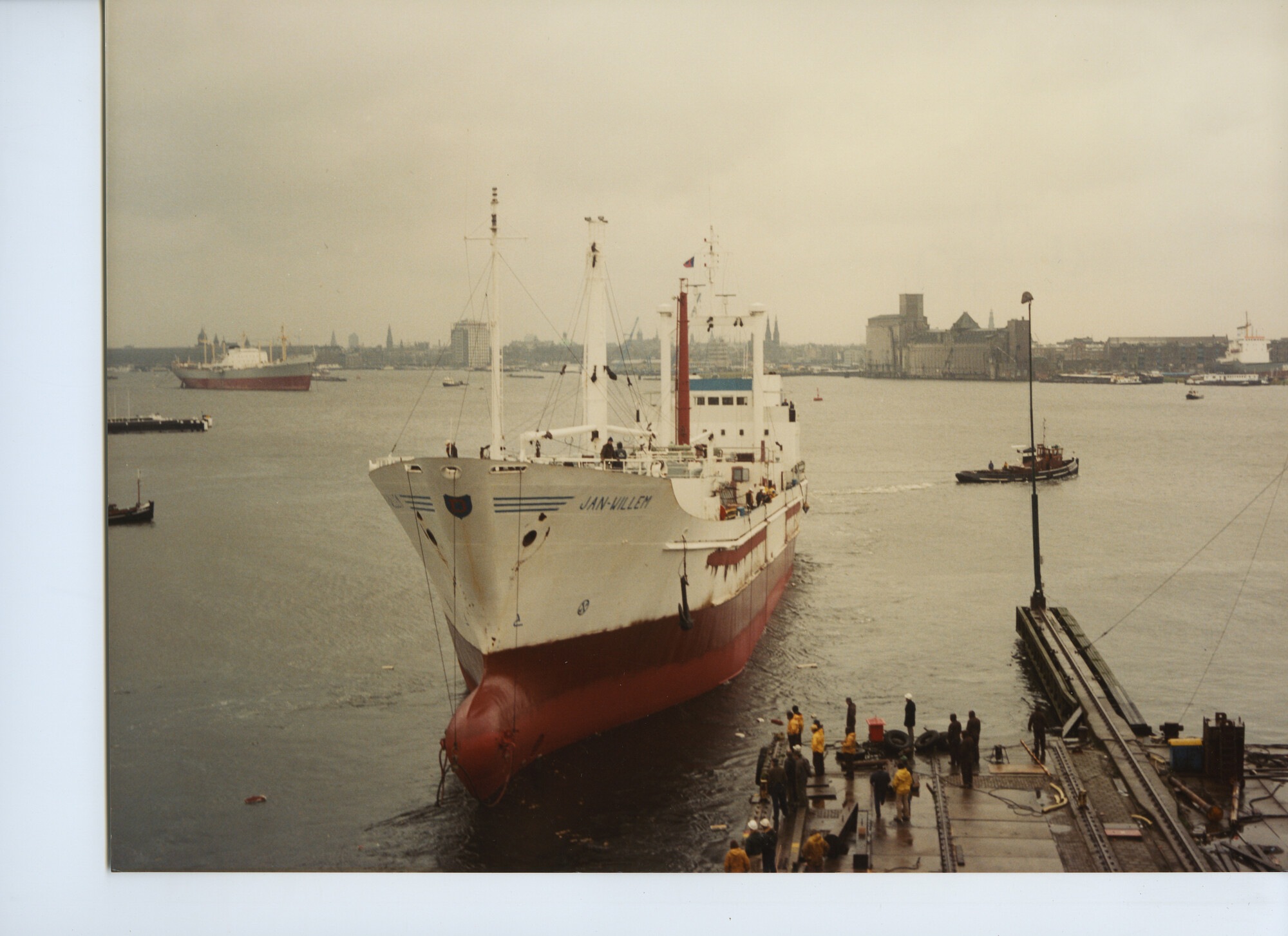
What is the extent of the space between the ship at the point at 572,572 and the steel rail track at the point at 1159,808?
139 inches

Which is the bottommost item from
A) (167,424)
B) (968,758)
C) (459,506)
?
(968,758)

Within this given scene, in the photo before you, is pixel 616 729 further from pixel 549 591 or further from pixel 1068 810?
pixel 1068 810

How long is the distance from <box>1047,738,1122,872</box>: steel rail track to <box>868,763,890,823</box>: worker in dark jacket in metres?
1.14

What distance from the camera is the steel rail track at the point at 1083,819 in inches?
221

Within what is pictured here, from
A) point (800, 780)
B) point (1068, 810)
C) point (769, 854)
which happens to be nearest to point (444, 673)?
point (800, 780)

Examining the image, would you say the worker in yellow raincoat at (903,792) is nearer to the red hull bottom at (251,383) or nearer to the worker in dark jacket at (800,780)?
the worker in dark jacket at (800,780)

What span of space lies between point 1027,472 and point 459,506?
2045 centimetres

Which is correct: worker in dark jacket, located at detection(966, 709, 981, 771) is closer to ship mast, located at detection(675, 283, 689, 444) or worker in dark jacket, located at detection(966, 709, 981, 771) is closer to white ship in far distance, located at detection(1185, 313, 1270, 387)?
white ship in far distance, located at detection(1185, 313, 1270, 387)

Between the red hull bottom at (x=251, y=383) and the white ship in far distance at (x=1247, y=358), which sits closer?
the white ship in far distance at (x=1247, y=358)

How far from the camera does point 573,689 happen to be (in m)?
8.05

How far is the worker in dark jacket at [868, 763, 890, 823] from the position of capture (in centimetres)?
624

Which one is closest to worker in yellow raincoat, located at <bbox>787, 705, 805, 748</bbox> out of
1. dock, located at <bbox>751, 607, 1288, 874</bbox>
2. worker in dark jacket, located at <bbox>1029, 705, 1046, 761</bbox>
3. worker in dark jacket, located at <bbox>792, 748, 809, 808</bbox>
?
dock, located at <bbox>751, 607, 1288, 874</bbox>

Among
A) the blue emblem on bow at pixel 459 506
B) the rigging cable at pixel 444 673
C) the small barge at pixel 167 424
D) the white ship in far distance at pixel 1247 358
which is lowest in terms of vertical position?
the rigging cable at pixel 444 673

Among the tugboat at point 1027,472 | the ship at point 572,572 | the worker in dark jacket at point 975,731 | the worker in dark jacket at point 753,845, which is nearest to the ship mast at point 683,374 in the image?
the ship at point 572,572
